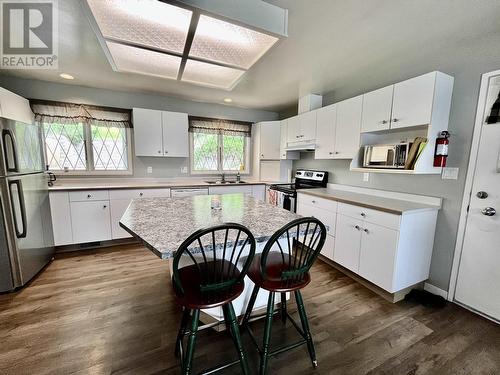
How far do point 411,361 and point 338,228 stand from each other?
4.23ft

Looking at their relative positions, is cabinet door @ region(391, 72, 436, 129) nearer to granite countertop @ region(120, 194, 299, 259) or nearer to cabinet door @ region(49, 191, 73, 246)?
granite countertop @ region(120, 194, 299, 259)

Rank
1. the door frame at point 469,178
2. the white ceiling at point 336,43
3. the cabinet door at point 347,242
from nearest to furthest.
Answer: the white ceiling at point 336,43 → the door frame at point 469,178 → the cabinet door at point 347,242

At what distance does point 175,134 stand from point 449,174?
362 cm

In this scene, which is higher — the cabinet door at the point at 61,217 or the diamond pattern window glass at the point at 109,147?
the diamond pattern window glass at the point at 109,147

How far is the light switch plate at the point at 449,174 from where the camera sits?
2016mm

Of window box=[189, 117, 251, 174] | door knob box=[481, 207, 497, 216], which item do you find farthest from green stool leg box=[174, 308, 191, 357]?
window box=[189, 117, 251, 174]

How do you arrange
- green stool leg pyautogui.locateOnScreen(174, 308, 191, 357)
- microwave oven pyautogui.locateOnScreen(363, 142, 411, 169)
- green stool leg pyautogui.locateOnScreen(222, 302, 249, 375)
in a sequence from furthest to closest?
microwave oven pyautogui.locateOnScreen(363, 142, 411, 169) → green stool leg pyautogui.locateOnScreen(174, 308, 191, 357) → green stool leg pyautogui.locateOnScreen(222, 302, 249, 375)

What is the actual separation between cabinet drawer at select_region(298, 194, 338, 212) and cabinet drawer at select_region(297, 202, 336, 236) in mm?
41

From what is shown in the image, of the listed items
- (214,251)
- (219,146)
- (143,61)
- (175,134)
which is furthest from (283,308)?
(219,146)

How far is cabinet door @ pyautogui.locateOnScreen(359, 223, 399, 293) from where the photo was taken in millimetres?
1990

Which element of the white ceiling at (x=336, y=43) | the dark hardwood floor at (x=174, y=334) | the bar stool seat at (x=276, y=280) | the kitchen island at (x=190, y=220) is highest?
the white ceiling at (x=336, y=43)

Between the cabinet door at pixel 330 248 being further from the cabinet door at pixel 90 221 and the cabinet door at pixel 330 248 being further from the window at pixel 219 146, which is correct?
the cabinet door at pixel 90 221

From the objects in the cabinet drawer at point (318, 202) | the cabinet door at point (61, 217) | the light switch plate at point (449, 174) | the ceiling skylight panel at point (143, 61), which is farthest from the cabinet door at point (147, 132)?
the light switch plate at point (449, 174)

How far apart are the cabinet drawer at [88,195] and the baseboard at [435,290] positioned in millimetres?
4087
